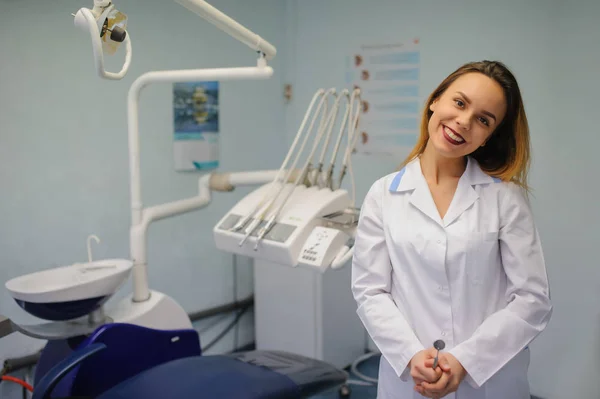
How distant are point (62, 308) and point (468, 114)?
127 centimetres

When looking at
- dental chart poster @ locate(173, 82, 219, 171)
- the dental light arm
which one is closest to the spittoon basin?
the dental light arm

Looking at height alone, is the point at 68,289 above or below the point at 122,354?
above

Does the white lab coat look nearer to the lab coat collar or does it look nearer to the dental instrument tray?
the lab coat collar

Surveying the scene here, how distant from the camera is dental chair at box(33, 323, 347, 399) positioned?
4.87 ft

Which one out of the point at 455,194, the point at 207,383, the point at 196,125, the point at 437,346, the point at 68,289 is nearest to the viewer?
the point at 437,346

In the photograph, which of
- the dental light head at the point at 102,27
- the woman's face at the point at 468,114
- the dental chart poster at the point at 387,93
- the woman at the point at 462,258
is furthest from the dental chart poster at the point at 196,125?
the woman's face at the point at 468,114

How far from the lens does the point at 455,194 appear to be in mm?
1244

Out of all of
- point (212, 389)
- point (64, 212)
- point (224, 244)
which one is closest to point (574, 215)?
point (224, 244)

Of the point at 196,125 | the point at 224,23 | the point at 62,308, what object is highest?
the point at 224,23

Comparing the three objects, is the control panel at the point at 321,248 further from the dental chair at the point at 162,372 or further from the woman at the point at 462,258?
the dental chair at the point at 162,372

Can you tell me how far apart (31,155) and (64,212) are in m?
0.27

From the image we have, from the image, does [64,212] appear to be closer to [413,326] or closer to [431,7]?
[413,326]

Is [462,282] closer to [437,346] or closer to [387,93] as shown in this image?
[437,346]

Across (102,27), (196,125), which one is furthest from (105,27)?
(196,125)
